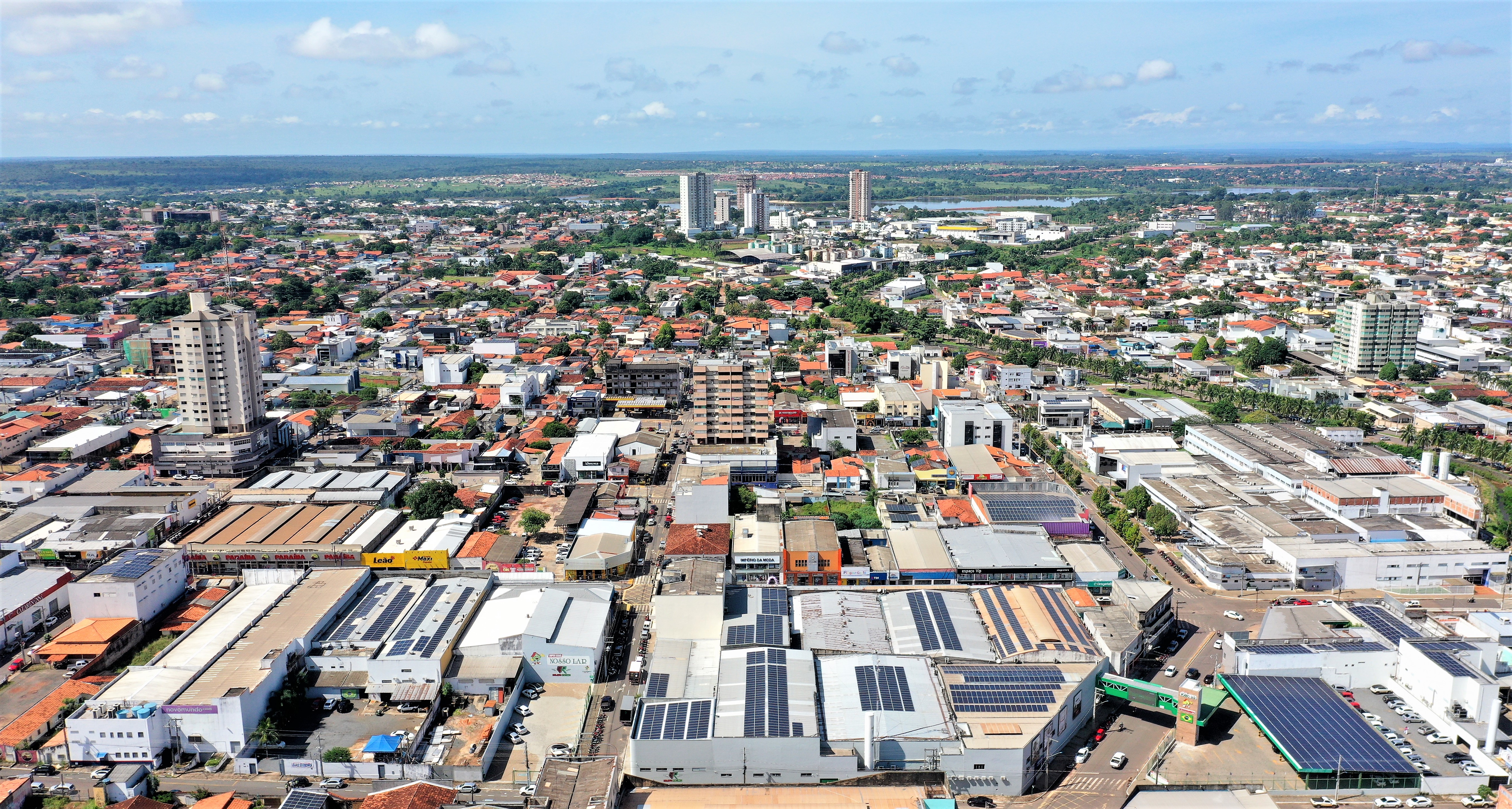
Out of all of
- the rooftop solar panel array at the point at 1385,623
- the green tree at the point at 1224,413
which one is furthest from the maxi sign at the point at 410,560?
the green tree at the point at 1224,413

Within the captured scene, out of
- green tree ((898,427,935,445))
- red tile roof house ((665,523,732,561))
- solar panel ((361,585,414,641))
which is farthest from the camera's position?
green tree ((898,427,935,445))

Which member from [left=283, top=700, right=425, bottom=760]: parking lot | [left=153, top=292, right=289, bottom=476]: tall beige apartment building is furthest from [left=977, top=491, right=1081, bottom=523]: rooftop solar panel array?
[left=153, top=292, right=289, bottom=476]: tall beige apartment building

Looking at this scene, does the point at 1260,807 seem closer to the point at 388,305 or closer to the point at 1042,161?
the point at 388,305

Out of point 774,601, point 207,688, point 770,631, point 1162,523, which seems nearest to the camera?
point 207,688

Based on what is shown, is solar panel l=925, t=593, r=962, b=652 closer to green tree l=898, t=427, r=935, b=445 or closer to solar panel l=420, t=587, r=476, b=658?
solar panel l=420, t=587, r=476, b=658

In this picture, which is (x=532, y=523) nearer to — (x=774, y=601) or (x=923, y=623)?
(x=774, y=601)

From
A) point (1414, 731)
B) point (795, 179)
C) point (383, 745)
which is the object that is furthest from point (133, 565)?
point (795, 179)
